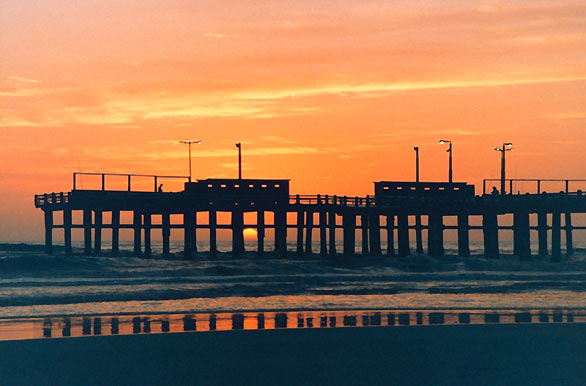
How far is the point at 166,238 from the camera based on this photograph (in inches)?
2788

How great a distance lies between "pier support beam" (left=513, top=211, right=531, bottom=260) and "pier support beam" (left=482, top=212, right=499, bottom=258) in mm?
1625

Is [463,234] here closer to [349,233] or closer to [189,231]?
[349,233]

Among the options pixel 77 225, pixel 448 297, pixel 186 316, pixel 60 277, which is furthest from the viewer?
pixel 77 225

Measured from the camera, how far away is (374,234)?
6825 cm

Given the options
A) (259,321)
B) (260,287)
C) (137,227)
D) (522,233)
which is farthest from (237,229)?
(259,321)

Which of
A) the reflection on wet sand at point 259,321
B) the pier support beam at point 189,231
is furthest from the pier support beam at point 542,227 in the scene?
the reflection on wet sand at point 259,321

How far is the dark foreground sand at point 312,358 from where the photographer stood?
1686cm

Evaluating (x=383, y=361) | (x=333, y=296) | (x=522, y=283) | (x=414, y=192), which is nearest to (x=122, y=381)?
(x=383, y=361)

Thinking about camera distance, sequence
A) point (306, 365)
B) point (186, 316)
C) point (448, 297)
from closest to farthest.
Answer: point (306, 365), point (186, 316), point (448, 297)

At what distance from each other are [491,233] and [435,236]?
448cm

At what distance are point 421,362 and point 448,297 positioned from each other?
14868 mm

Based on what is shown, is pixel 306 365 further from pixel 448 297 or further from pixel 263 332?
pixel 448 297

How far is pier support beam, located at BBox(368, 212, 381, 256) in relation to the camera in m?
67.2

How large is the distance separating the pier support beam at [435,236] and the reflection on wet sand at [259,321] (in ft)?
127
